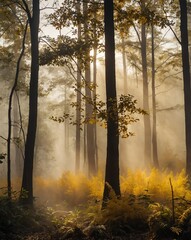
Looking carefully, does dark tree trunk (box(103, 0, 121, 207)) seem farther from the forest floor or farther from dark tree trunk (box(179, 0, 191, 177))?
dark tree trunk (box(179, 0, 191, 177))

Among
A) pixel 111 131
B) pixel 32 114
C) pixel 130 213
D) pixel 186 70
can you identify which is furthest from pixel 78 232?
pixel 186 70

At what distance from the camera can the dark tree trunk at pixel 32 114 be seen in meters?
11.9

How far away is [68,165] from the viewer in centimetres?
5194

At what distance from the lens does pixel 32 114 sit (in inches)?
478

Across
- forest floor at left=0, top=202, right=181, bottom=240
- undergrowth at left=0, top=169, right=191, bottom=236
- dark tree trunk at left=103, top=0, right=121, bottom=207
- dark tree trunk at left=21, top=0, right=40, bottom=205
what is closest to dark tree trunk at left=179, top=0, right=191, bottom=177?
undergrowth at left=0, top=169, right=191, bottom=236

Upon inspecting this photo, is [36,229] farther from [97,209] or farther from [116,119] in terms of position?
[116,119]

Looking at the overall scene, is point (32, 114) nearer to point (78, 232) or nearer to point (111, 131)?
point (111, 131)

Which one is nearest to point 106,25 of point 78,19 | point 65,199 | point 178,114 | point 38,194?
point 78,19

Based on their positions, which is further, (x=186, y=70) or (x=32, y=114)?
(x=186, y=70)

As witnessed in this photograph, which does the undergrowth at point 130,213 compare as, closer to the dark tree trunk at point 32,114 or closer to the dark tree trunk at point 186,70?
the dark tree trunk at point 32,114

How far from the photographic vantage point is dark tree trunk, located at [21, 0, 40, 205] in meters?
11.9

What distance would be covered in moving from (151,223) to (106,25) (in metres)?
6.21

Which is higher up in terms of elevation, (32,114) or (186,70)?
(186,70)

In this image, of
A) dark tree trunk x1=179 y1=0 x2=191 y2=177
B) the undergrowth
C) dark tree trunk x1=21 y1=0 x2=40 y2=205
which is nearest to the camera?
the undergrowth
